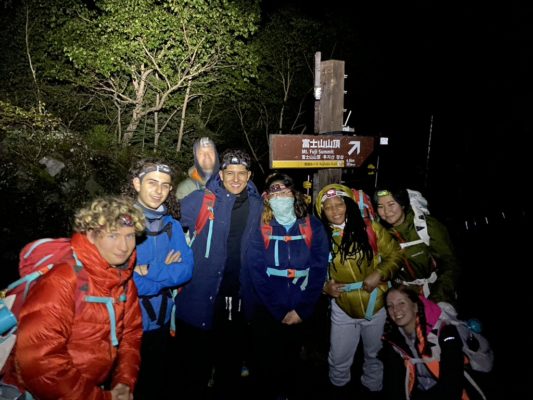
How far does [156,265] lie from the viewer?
105 inches

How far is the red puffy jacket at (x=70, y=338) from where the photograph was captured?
168 cm

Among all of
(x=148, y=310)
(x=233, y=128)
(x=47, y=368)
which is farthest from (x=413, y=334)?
(x=233, y=128)

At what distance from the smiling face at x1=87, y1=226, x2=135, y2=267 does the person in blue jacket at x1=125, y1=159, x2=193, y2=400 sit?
1.76 ft

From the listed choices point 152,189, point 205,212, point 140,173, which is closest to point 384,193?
point 205,212

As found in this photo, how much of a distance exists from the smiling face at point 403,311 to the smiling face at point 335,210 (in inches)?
38.0

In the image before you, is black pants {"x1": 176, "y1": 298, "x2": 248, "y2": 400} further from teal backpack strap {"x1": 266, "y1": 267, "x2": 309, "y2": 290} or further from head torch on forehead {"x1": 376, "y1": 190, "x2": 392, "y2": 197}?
head torch on forehead {"x1": 376, "y1": 190, "x2": 392, "y2": 197}

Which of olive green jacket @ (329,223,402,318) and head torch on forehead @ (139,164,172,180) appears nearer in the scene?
head torch on forehead @ (139,164,172,180)

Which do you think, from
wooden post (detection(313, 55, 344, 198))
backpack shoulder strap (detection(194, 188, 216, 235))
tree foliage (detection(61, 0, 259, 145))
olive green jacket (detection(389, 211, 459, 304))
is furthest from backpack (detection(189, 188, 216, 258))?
tree foliage (detection(61, 0, 259, 145))

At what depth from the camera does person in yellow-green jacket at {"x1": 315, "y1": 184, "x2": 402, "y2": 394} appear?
3.28 m

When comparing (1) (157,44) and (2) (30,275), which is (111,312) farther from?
(1) (157,44)

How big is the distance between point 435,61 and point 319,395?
57.2ft

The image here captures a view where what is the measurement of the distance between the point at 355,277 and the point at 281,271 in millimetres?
809

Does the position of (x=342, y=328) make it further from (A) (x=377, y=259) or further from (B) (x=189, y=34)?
(B) (x=189, y=34)

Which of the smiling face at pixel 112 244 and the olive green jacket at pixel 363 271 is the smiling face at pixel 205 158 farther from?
the smiling face at pixel 112 244
